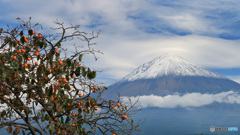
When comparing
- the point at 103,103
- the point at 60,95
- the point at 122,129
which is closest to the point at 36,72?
the point at 60,95

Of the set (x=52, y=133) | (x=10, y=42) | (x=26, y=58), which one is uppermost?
(x=10, y=42)

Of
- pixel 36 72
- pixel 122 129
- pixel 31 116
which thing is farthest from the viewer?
pixel 122 129

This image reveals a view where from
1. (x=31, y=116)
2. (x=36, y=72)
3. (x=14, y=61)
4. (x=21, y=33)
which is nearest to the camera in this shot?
(x=14, y=61)

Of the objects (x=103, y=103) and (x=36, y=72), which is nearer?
(x=36, y=72)

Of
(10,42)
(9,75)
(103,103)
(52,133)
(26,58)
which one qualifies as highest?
(10,42)

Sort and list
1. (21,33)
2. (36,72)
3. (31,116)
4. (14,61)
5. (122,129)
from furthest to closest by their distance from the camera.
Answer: (122,129)
(31,116)
(21,33)
(36,72)
(14,61)

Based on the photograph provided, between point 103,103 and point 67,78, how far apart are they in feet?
4.04

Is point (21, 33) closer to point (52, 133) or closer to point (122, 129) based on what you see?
point (52, 133)

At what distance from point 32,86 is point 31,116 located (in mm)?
1483

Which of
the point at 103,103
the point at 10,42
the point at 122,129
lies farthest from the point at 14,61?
the point at 122,129

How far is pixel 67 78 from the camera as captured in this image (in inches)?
266

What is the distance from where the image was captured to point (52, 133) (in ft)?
22.6

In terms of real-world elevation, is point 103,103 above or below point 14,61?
below

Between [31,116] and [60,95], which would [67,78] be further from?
[31,116]
